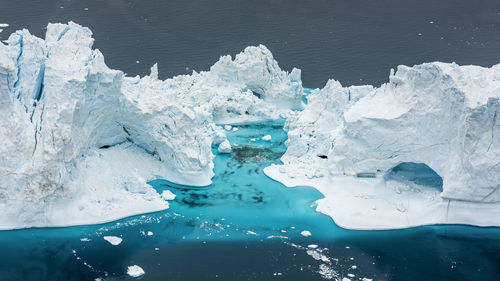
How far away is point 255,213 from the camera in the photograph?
15.3 m

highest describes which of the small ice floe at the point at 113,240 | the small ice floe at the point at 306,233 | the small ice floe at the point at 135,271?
the small ice floe at the point at 113,240

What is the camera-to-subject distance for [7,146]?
564 inches

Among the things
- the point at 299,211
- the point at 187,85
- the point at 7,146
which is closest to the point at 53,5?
the point at 187,85

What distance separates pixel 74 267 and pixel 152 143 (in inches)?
160

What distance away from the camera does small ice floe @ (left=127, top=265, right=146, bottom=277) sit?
13.0 metres

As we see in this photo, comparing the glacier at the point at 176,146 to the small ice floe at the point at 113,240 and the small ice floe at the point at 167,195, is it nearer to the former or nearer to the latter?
the small ice floe at the point at 167,195

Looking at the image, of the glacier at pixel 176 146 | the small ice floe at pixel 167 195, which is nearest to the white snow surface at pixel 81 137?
the glacier at pixel 176 146

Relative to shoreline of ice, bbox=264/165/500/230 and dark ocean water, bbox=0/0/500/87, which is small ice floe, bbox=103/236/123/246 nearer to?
shoreline of ice, bbox=264/165/500/230

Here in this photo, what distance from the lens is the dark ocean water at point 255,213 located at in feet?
44.2

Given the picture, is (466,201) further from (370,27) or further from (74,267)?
(370,27)

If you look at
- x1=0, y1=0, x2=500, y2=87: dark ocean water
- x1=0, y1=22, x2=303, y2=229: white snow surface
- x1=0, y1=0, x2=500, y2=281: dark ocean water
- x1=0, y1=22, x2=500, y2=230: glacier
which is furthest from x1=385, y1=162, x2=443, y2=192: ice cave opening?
x1=0, y1=0, x2=500, y2=87: dark ocean water

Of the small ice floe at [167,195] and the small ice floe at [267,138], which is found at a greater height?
the small ice floe at [267,138]

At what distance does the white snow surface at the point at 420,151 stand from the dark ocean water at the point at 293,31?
6730 mm

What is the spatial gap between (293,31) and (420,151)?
436 inches
